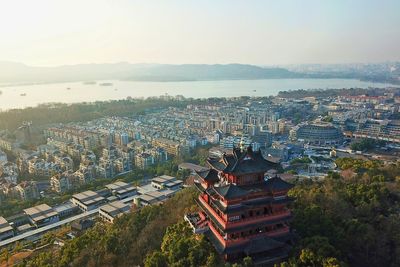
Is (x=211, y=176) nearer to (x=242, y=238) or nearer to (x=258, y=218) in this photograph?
(x=258, y=218)

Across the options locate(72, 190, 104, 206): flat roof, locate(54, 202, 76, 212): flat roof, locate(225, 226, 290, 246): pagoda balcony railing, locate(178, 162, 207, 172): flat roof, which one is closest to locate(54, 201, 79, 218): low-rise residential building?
locate(54, 202, 76, 212): flat roof

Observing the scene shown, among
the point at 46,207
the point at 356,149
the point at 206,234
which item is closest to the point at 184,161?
the point at 46,207

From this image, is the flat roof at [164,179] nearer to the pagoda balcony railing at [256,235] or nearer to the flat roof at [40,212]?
the flat roof at [40,212]

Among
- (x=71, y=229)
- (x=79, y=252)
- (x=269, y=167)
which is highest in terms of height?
(x=269, y=167)

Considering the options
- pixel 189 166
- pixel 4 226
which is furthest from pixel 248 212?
pixel 189 166

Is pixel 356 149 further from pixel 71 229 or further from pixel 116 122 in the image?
pixel 116 122
